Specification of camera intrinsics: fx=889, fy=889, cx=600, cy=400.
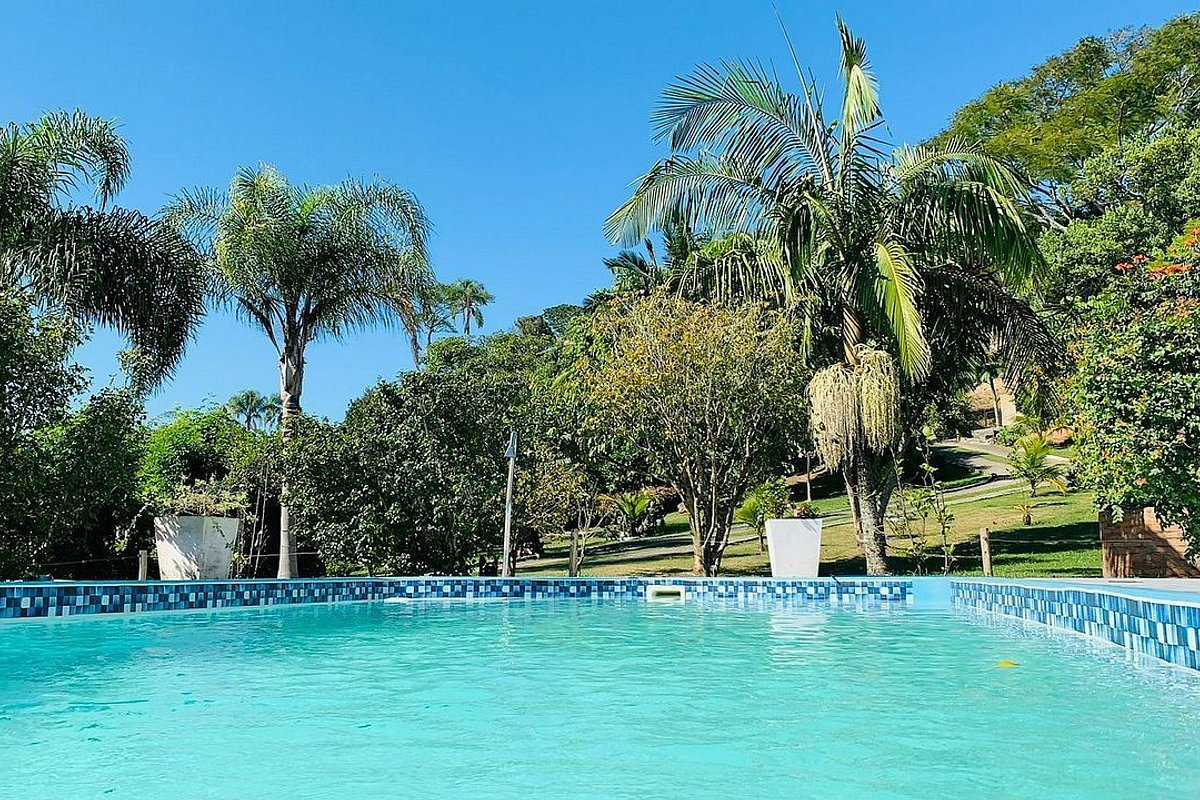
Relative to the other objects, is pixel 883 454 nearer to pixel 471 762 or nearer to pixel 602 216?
pixel 602 216

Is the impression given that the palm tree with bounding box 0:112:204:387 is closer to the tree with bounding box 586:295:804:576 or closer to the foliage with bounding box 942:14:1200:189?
the tree with bounding box 586:295:804:576

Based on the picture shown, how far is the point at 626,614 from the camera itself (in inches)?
436

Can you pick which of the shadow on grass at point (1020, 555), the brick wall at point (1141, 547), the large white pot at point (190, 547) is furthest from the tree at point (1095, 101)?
the large white pot at point (190, 547)

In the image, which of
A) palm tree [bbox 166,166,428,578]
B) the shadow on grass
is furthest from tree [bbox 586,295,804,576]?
palm tree [bbox 166,166,428,578]

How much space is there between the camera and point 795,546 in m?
13.0

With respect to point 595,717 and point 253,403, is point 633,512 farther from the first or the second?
point 253,403

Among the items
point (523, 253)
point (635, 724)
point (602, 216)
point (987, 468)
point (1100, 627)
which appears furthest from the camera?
point (987, 468)

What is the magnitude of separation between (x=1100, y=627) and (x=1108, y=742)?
4.10 m

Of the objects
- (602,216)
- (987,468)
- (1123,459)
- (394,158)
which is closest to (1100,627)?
(1123,459)

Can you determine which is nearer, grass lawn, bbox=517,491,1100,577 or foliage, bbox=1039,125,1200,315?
grass lawn, bbox=517,491,1100,577

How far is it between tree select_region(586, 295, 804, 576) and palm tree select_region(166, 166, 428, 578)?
16.3 ft

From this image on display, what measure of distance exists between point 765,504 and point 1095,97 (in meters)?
15.0

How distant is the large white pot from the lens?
1248 cm

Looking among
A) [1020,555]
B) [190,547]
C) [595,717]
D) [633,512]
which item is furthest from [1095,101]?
[595,717]
